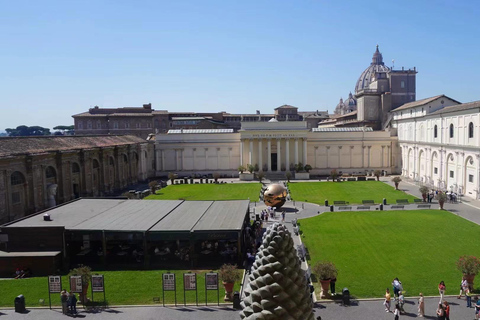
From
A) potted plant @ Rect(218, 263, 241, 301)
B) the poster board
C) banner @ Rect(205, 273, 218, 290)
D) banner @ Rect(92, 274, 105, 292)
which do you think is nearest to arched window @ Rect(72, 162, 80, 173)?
banner @ Rect(92, 274, 105, 292)

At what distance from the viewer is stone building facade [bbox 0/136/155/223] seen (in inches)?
1444

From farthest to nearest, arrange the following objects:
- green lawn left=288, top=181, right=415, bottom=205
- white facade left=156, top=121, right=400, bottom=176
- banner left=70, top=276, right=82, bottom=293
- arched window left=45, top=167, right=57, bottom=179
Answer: white facade left=156, top=121, right=400, bottom=176, green lawn left=288, top=181, right=415, bottom=205, arched window left=45, top=167, right=57, bottom=179, banner left=70, top=276, right=82, bottom=293

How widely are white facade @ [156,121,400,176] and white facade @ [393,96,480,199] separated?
583cm

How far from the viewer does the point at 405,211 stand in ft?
137

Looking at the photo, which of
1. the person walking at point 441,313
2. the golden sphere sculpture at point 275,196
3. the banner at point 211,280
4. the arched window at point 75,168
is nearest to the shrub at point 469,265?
the person walking at point 441,313

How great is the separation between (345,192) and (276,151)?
26.9 m

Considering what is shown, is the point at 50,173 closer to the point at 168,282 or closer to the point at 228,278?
the point at 168,282

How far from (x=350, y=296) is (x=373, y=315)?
218 centimetres

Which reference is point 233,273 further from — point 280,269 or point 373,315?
point 280,269

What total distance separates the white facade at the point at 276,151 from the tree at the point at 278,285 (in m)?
72.4

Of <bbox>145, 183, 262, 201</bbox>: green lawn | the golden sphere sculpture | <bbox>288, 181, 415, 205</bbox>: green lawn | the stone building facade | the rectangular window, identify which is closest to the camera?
the stone building facade

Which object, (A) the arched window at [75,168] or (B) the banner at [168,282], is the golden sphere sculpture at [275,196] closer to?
(B) the banner at [168,282]

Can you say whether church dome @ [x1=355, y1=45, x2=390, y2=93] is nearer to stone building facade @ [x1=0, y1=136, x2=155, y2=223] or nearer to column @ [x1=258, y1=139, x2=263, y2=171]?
column @ [x1=258, y1=139, x2=263, y2=171]

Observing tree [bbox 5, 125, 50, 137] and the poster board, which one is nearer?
the poster board
